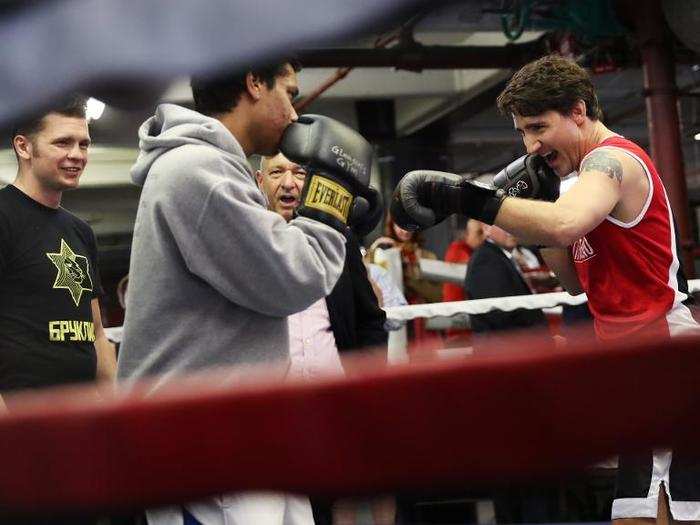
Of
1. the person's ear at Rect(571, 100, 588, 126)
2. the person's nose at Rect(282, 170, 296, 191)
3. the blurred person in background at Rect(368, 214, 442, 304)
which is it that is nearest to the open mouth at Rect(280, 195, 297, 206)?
the person's nose at Rect(282, 170, 296, 191)

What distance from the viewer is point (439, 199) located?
194cm

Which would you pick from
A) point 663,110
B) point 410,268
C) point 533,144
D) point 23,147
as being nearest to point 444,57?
point 663,110

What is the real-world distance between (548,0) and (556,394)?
14.8ft

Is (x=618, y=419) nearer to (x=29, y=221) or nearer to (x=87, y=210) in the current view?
(x=29, y=221)

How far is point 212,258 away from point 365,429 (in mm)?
778

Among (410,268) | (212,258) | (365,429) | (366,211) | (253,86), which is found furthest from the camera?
(410,268)

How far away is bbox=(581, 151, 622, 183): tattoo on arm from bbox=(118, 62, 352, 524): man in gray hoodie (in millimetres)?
734

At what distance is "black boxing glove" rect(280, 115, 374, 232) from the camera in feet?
4.57

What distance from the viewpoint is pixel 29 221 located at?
7.07ft

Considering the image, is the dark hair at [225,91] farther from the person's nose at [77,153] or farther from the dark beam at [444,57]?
the dark beam at [444,57]

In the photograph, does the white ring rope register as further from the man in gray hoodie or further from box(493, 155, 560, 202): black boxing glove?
the man in gray hoodie

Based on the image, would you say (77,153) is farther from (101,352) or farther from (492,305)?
(492,305)

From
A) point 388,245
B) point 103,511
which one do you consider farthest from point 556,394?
point 388,245

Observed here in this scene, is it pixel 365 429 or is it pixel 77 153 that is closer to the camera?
pixel 365 429
